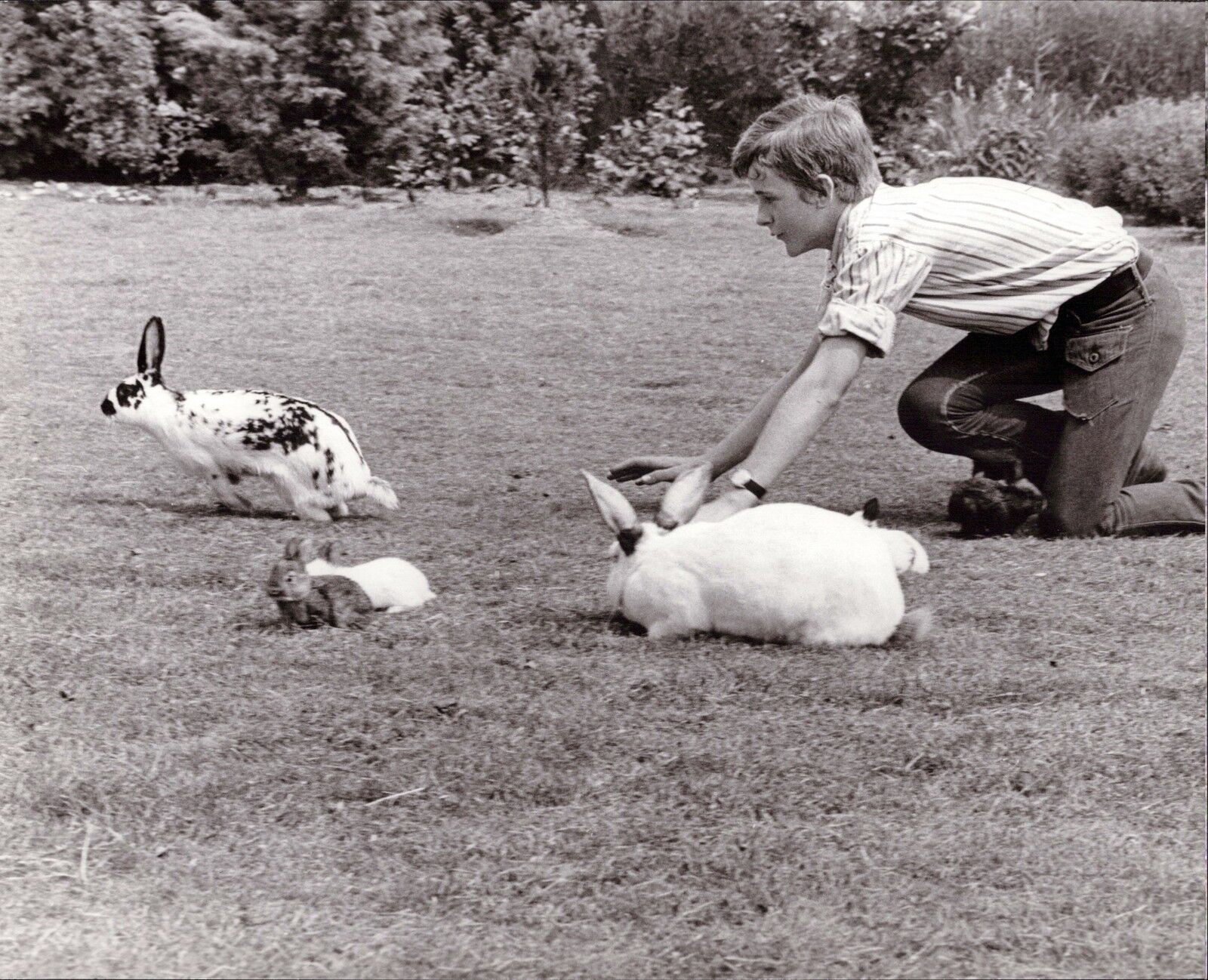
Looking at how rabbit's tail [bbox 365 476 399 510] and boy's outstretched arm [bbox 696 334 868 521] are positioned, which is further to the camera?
rabbit's tail [bbox 365 476 399 510]

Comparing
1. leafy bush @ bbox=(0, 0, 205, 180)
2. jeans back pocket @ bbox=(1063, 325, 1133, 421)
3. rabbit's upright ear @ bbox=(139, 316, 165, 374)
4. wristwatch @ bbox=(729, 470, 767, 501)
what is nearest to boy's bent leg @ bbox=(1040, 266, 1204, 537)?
jeans back pocket @ bbox=(1063, 325, 1133, 421)

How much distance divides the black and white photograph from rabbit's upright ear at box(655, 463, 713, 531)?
0.6 inches

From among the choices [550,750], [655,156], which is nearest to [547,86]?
[655,156]

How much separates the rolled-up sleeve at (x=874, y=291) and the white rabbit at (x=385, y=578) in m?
1.32

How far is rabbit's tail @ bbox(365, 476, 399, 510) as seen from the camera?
4.79 m

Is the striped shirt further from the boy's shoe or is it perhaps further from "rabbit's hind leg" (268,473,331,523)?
"rabbit's hind leg" (268,473,331,523)

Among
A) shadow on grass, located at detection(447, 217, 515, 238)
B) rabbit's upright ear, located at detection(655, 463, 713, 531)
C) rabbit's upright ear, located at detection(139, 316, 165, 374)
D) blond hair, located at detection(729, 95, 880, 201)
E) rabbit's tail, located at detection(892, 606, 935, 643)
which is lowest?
shadow on grass, located at detection(447, 217, 515, 238)

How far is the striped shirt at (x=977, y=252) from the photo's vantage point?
394 centimetres

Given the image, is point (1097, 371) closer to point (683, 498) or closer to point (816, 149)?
point (816, 149)

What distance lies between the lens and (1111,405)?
173 inches

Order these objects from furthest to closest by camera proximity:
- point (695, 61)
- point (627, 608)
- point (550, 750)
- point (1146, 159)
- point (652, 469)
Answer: point (695, 61), point (1146, 159), point (652, 469), point (627, 608), point (550, 750)

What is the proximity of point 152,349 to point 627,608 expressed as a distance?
238 centimetres

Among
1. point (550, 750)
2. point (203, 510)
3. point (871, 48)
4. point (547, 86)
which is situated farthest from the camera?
point (871, 48)

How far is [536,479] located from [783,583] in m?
2.12
